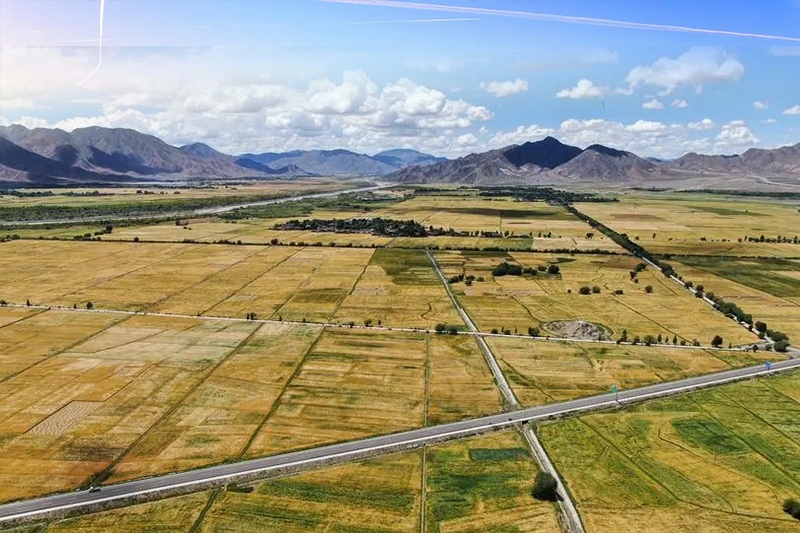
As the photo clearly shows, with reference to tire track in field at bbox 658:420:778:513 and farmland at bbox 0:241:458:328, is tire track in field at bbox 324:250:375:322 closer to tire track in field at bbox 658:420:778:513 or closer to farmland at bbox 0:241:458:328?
farmland at bbox 0:241:458:328

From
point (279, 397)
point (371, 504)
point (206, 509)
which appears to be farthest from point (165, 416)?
point (371, 504)

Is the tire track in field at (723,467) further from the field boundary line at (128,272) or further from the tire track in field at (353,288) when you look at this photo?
the field boundary line at (128,272)

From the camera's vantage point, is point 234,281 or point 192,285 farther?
point 234,281

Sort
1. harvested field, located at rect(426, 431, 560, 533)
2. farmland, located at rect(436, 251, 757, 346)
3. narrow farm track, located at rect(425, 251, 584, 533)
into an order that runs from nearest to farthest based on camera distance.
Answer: harvested field, located at rect(426, 431, 560, 533) → narrow farm track, located at rect(425, 251, 584, 533) → farmland, located at rect(436, 251, 757, 346)

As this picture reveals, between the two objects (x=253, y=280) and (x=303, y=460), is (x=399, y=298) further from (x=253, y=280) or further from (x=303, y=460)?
(x=303, y=460)

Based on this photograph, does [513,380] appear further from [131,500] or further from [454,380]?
[131,500]

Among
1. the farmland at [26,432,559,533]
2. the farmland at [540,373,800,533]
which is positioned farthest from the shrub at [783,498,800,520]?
the farmland at [26,432,559,533]

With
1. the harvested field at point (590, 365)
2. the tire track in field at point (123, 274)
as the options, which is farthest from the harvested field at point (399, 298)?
the tire track in field at point (123, 274)
